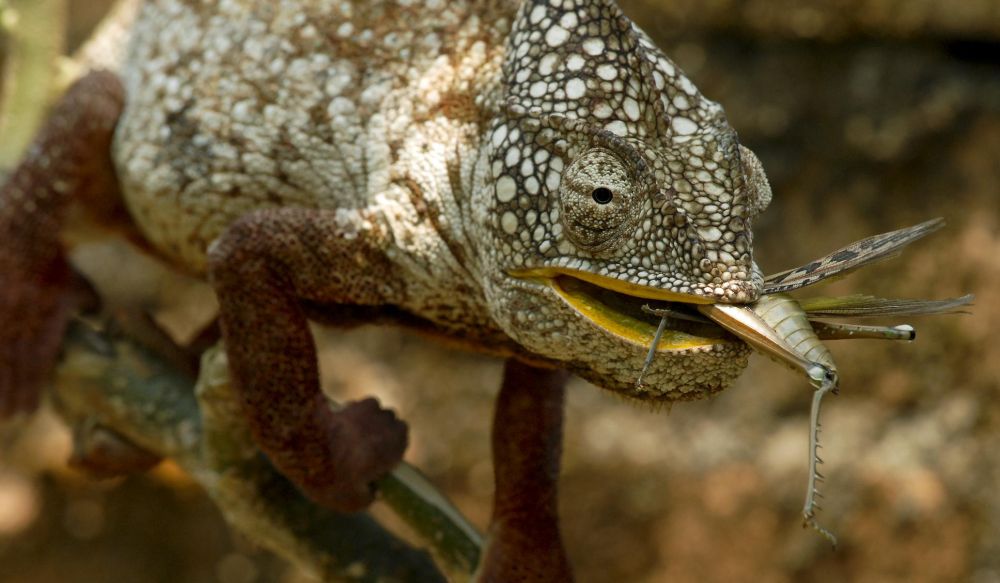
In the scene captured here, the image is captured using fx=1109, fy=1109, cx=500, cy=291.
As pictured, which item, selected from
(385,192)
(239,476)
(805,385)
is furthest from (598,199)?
(805,385)

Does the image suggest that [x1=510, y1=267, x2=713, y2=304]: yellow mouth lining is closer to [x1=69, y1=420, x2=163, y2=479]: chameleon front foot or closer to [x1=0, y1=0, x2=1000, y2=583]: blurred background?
[x1=69, y1=420, x2=163, y2=479]: chameleon front foot

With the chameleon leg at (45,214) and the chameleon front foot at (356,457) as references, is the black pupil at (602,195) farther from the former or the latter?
the chameleon leg at (45,214)

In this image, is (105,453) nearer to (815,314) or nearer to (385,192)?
(385,192)

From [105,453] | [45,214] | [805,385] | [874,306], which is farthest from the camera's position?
[805,385]

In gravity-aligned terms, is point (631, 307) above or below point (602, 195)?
below

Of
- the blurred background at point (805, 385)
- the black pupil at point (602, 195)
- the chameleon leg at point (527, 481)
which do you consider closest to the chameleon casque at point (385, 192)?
the black pupil at point (602, 195)

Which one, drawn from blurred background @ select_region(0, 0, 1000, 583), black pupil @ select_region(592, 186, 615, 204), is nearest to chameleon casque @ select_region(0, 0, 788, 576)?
black pupil @ select_region(592, 186, 615, 204)
